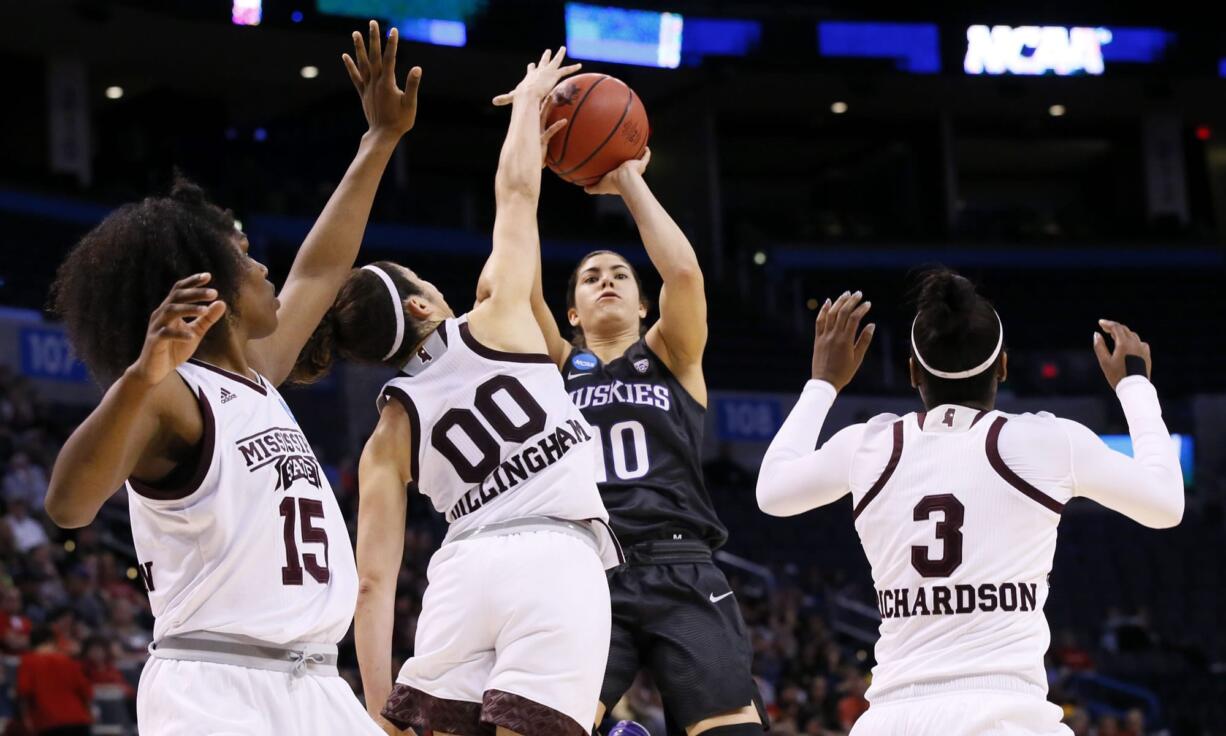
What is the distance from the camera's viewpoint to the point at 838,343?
403 centimetres

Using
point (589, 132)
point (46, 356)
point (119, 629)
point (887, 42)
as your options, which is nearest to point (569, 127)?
point (589, 132)

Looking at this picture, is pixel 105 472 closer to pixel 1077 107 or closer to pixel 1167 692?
pixel 1167 692

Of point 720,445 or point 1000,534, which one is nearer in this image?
point 1000,534

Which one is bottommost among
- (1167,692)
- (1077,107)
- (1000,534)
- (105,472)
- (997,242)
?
(1167,692)

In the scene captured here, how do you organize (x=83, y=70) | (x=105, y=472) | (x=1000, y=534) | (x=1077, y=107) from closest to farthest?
1. (x=105, y=472)
2. (x=1000, y=534)
3. (x=83, y=70)
4. (x=1077, y=107)

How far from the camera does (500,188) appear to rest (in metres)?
4.07

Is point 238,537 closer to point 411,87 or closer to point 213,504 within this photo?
point 213,504

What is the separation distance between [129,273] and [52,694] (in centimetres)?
640

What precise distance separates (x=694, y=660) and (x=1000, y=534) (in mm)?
1415

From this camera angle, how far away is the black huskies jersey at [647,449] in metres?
4.87

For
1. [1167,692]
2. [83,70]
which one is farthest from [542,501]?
[83,70]

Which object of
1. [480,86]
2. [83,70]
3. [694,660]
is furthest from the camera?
[480,86]

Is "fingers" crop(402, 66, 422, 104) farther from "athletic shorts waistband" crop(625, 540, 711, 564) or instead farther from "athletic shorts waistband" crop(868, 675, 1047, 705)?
"athletic shorts waistband" crop(868, 675, 1047, 705)

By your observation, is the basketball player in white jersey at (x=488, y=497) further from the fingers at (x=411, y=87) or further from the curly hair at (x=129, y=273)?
the curly hair at (x=129, y=273)
